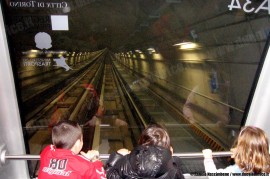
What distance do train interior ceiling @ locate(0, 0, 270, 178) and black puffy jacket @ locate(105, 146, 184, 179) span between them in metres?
1.33

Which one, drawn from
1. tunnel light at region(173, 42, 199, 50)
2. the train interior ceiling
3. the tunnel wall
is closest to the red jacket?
the train interior ceiling

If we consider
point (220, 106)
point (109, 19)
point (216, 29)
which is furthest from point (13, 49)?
point (220, 106)

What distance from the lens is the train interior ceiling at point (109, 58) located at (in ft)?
9.29

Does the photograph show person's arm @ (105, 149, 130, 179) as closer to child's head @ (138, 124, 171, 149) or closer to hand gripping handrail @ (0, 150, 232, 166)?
hand gripping handrail @ (0, 150, 232, 166)

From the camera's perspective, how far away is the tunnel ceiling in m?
2.79

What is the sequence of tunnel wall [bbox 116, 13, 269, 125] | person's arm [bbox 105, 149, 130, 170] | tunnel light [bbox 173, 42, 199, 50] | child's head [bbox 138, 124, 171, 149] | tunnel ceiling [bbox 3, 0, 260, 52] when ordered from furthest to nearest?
tunnel light [bbox 173, 42, 199, 50] → tunnel wall [bbox 116, 13, 269, 125] → tunnel ceiling [bbox 3, 0, 260, 52] → person's arm [bbox 105, 149, 130, 170] → child's head [bbox 138, 124, 171, 149]

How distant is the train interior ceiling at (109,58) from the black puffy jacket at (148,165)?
1328 mm

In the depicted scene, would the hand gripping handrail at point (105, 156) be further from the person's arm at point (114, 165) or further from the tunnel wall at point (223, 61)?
the tunnel wall at point (223, 61)

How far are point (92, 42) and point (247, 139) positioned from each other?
5.59 feet

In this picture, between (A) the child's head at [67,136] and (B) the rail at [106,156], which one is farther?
(B) the rail at [106,156]

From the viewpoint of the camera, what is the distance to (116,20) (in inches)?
118

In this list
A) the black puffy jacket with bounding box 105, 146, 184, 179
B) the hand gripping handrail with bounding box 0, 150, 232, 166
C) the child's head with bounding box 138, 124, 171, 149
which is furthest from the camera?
the hand gripping handrail with bounding box 0, 150, 232, 166

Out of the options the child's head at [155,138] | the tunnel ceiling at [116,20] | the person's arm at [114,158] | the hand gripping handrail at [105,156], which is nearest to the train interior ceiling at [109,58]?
the tunnel ceiling at [116,20]

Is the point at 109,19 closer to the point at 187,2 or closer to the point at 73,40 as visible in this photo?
the point at 73,40
